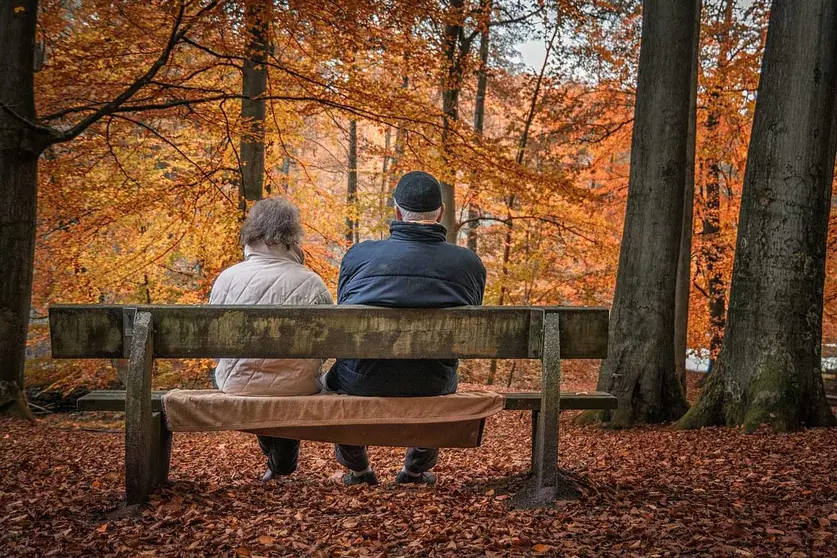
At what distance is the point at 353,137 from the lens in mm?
19094

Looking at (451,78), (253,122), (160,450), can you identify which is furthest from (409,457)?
(451,78)

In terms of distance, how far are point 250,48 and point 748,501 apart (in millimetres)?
7101

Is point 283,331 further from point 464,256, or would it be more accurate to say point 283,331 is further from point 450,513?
point 450,513

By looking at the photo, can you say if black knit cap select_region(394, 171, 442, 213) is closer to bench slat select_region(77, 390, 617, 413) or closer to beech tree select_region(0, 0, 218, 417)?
bench slat select_region(77, 390, 617, 413)

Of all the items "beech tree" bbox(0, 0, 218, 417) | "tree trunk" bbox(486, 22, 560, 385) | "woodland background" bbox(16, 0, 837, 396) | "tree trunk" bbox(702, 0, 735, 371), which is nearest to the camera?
"beech tree" bbox(0, 0, 218, 417)

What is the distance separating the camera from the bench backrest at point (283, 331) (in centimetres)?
325

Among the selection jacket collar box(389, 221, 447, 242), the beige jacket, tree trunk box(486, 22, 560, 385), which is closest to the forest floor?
the beige jacket

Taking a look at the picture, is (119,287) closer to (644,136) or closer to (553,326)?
(644,136)

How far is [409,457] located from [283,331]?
4.17 feet

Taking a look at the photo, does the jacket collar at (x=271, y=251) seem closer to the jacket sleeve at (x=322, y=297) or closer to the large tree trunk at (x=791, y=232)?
the jacket sleeve at (x=322, y=297)

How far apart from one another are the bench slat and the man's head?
3.50ft

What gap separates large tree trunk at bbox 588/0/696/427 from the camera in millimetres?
7078

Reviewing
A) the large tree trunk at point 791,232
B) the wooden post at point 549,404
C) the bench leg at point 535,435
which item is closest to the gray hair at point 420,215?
the wooden post at point 549,404

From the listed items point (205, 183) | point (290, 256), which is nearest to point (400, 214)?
point (290, 256)
